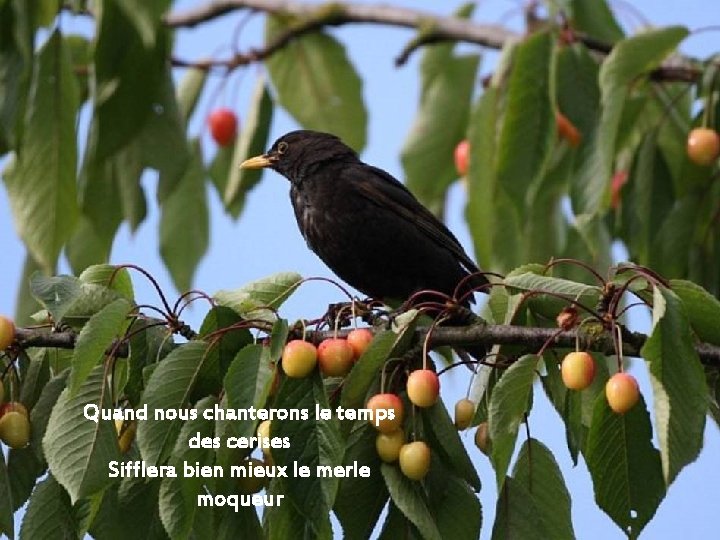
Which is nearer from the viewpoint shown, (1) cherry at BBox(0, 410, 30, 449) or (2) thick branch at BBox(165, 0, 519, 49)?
(1) cherry at BBox(0, 410, 30, 449)

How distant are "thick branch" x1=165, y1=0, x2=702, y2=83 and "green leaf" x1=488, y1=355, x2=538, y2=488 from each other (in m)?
3.36

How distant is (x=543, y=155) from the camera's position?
5.05 metres

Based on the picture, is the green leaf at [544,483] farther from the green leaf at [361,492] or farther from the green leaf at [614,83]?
the green leaf at [614,83]

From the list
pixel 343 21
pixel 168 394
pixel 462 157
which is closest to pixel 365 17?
pixel 343 21

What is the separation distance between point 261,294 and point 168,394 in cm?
57

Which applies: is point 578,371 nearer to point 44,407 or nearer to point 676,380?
point 676,380

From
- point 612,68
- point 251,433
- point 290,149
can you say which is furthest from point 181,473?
point 290,149

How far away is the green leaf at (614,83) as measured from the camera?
5.09 meters

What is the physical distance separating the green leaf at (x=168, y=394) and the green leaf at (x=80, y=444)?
0.28 feet

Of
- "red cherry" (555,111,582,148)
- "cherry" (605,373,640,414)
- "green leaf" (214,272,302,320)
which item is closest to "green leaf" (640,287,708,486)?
"cherry" (605,373,640,414)

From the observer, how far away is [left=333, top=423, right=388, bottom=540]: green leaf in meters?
3.39

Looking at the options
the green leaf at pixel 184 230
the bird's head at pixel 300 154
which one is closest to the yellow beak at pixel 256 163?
the bird's head at pixel 300 154

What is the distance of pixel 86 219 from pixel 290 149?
98 centimetres

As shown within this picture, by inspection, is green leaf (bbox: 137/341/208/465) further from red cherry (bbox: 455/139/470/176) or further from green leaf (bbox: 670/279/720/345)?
red cherry (bbox: 455/139/470/176)
